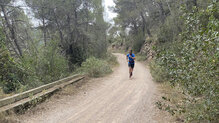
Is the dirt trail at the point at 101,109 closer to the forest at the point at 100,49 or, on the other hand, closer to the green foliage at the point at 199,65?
the forest at the point at 100,49

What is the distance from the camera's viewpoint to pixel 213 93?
2.84m

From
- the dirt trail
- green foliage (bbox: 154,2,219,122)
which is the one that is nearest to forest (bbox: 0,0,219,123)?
green foliage (bbox: 154,2,219,122)

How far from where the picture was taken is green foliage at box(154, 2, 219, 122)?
2707mm

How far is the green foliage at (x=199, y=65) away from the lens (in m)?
2.71

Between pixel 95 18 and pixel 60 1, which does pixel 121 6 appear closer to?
pixel 95 18

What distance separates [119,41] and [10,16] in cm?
3780

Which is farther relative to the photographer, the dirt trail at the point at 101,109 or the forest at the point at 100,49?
the dirt trail at the point at 101,109

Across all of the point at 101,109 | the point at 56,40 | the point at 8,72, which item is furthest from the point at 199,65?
the point at 56,40

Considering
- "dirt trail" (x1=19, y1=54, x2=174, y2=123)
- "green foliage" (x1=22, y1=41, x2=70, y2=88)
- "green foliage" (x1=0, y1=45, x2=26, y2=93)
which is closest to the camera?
"dirt trail" (x1=19, y1=54, x2=174, y2=123)

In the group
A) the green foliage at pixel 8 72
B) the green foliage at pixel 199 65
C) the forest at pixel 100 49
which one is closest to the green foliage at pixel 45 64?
the forest at pixel 100 49

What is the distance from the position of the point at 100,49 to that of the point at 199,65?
15.9 metres

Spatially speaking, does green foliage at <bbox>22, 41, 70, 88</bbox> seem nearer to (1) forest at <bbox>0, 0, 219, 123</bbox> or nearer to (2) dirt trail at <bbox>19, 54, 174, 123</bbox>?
(1) forest at <bbox>0, 0, 219, 123</bbox>

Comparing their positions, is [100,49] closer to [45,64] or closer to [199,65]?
[45,64]

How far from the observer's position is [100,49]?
61.3 feet
